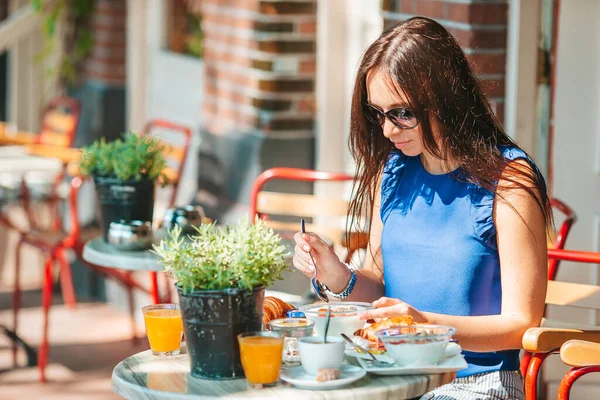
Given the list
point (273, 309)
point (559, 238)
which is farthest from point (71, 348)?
point (273, 309)

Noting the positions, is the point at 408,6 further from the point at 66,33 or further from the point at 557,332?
the point at 66,33

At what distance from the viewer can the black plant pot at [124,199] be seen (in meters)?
3.67

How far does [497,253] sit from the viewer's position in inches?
93.4

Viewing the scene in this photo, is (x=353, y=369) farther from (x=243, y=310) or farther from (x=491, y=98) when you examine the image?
(x=491, y=98)

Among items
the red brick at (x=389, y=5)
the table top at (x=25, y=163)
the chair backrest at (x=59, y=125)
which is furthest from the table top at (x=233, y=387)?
the chair backrest at (x=59, y=125)

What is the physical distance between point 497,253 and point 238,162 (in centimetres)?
277

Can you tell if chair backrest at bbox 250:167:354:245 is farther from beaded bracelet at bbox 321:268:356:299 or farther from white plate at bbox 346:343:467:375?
white plate at bbox 346:343:467:375

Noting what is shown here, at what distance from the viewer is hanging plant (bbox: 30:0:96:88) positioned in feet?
22.0

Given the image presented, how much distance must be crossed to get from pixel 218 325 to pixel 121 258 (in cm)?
167

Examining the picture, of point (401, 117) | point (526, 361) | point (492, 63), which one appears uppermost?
point (492, 63)

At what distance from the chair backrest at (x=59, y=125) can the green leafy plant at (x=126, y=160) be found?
7.42 feet

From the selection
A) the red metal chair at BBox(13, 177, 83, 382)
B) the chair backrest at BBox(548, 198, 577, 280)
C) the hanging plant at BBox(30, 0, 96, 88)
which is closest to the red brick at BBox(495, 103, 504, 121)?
the chair backrest at BBox(548, 198, 577, 280)

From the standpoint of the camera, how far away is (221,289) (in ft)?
6.38

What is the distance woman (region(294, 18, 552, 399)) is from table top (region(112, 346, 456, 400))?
0.83 ft
